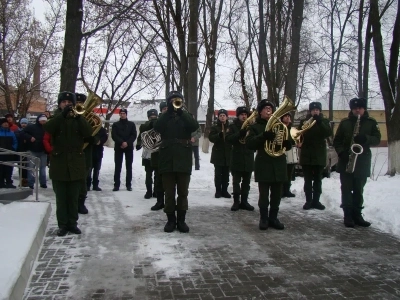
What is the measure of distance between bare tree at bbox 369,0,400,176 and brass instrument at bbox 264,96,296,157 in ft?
22.4

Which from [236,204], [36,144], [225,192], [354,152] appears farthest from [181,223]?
[36,144]

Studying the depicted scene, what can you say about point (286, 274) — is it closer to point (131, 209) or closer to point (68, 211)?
point (68, 211)

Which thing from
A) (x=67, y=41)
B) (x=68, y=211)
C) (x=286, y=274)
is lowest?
(x=286, y=274)

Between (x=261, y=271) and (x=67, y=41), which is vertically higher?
(x=67, y=41)

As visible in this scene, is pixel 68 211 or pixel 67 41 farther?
pixel 67 41

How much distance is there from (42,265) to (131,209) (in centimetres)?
323

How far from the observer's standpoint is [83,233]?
6.14m

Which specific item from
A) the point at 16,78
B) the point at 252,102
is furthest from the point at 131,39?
the point at 252,102

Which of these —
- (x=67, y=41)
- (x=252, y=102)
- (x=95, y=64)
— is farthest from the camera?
(x=252, y=102)

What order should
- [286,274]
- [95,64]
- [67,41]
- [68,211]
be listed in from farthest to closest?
[95,64] < [67,41] < [68,211] < [286,274]

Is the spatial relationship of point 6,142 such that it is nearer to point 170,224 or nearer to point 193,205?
point 193,205

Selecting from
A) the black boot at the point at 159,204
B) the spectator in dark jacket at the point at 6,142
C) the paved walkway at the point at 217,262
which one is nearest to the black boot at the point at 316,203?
the paved walkway at the point at 217,262

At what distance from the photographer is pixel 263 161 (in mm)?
6488

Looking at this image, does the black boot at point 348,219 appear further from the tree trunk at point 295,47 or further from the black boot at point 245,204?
the tree trunk at point 295,47
